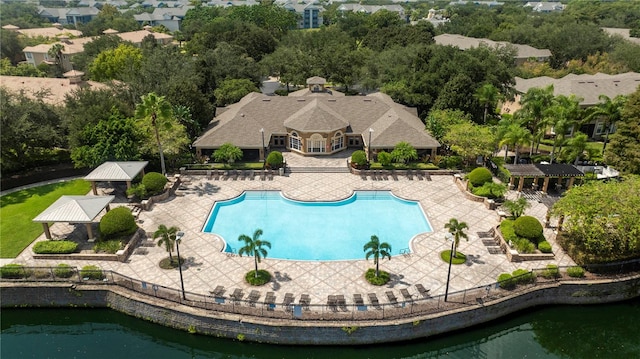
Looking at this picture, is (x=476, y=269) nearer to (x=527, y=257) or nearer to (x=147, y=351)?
(x=527, y=257)

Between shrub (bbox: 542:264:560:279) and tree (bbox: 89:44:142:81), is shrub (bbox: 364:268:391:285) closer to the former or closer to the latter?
shrub (bbox: 542:264:560:279)

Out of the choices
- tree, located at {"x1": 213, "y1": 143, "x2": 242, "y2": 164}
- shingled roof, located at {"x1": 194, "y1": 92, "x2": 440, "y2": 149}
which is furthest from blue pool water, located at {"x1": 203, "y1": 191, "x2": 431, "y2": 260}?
shingled roof, located at {"x1": 194, "y1": 92, "x2": 440, "y2": 149}

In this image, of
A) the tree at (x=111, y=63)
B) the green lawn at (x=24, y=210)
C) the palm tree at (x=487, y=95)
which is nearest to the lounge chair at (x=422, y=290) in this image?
the green lawn at (x=24, y=210)

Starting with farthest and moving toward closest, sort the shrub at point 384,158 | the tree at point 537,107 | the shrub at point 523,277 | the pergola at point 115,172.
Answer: the shrub at point 384,158 < the tree at point 537,107 < the pergola at point 115,172 < the shrub at point 523,277

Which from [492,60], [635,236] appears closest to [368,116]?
[492,60]

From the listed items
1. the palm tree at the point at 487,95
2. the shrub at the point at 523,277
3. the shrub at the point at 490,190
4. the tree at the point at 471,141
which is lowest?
the shrub at the point at 523,277

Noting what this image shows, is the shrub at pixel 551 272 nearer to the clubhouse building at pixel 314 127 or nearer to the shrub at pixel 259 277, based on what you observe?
the shrub at pixel 259 277
